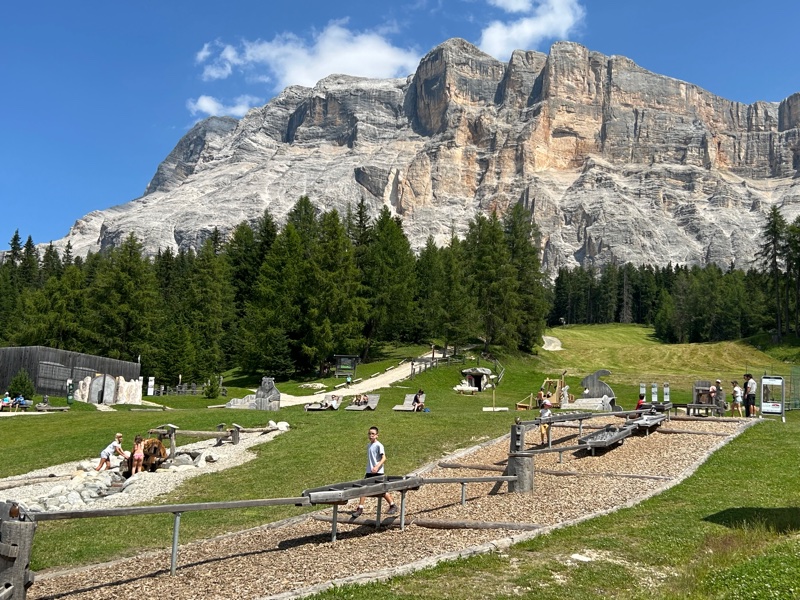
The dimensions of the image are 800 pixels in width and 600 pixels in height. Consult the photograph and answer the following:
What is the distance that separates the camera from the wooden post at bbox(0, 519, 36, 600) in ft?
24.5

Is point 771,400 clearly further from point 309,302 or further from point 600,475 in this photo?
point 309,302

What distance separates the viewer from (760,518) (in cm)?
1119

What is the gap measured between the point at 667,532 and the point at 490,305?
46.7 metres

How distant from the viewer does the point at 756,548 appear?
943cm

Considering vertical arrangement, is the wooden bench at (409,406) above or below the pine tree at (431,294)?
below

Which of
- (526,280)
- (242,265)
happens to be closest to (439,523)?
(526,280)

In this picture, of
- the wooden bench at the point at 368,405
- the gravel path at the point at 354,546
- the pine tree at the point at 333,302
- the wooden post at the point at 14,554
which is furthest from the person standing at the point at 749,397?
the pine tree at the point at 333,302

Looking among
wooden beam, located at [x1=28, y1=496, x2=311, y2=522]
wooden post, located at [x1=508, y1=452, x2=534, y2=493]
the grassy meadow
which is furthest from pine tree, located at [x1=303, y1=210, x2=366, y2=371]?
wooden beam, located at [x1=28, y1=496, x2=311, y2=522]

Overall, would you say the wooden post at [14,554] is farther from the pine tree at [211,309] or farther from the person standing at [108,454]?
the pine tree at [211,309]

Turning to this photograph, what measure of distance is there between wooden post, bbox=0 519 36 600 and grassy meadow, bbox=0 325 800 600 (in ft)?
10.8

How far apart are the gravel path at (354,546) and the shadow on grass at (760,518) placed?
1.78 metres

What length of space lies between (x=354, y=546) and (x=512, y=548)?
103 inches

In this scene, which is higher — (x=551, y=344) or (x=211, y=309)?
(x=211, y=309)

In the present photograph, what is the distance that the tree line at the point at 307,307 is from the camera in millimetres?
53125
